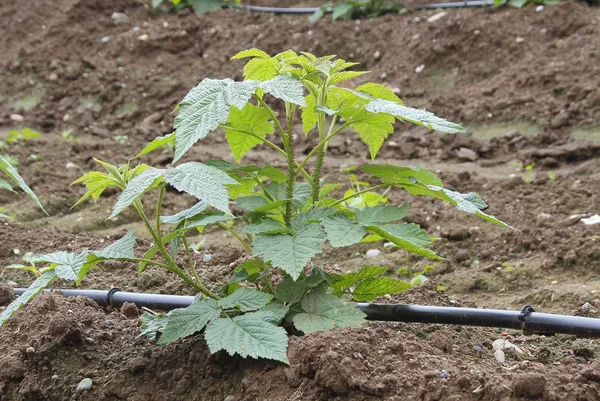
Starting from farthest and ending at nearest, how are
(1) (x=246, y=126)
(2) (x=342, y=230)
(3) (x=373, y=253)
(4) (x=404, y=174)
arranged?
1. (3) (x=373, y=253)
2. (1) (x=246, y=126)
3. (4) (x=404, y=174)
4. (2) (x=342, y=230)

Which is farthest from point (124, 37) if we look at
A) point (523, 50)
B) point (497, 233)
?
point (497, 233)

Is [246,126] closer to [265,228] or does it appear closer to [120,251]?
[265,228]

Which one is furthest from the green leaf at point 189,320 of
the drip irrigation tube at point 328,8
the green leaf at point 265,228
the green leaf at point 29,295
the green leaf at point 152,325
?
the drip irrigation tube at point 328,8

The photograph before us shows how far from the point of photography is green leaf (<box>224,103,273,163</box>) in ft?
8.00

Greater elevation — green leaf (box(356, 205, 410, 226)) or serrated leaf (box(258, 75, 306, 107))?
serrated leaf (box(258, 75, 306, 107))

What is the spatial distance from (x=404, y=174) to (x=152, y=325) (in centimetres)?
85

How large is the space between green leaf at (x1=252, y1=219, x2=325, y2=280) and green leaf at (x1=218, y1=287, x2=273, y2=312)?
0.16m

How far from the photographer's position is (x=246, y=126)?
2.46 m

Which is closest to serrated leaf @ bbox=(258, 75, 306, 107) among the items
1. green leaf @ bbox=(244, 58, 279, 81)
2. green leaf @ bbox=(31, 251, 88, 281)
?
green leaf @ bbox=(244, 58, 279, 81)

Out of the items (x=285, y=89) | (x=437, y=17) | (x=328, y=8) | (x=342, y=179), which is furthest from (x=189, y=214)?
(x=328, y=8)

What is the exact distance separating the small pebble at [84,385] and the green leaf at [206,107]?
0.76 m

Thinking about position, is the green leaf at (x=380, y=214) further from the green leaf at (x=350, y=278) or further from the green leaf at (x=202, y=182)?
the green leaf at (x=202, y=182)

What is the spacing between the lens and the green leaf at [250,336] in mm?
2057

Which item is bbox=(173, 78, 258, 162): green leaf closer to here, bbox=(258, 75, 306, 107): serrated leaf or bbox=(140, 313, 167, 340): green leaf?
bbox=(258, 75, 306, 107): serrated leaf
